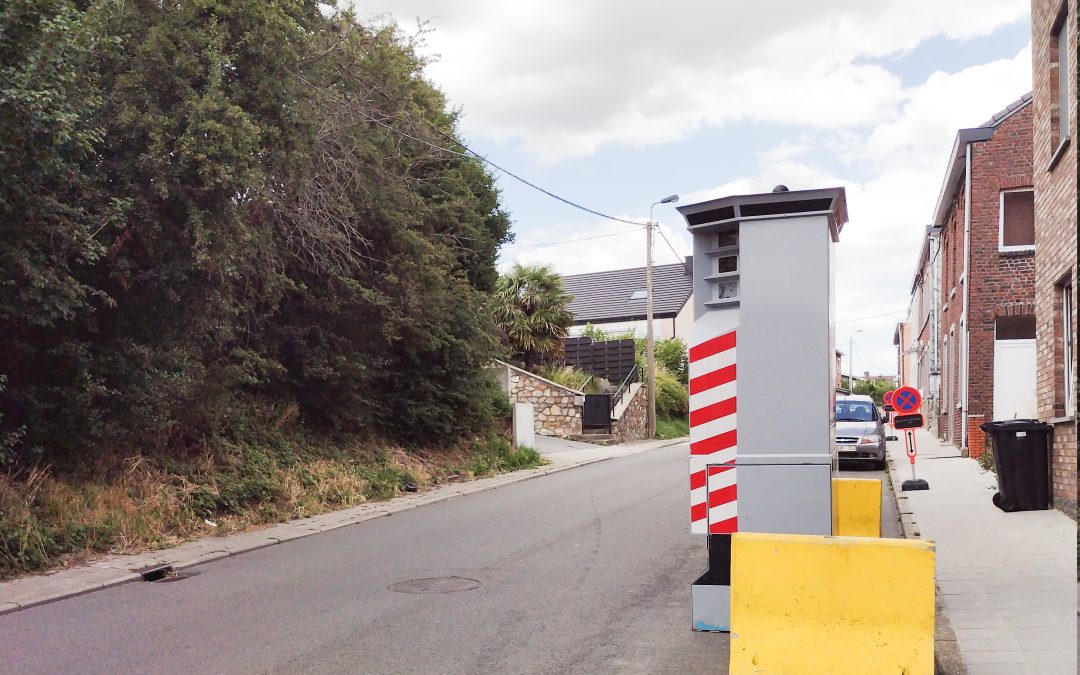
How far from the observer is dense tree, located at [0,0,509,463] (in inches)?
329

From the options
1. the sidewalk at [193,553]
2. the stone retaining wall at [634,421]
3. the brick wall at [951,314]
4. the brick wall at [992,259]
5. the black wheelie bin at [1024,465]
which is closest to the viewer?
the sidewalk at [193,553]

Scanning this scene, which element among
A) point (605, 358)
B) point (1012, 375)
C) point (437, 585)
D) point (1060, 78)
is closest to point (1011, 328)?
point (1012, 375)

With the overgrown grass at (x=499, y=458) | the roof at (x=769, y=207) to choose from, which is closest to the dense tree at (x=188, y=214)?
the overgrown grass at (x=499, y=458)

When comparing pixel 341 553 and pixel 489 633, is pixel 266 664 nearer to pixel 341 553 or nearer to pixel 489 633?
pixel 489 633

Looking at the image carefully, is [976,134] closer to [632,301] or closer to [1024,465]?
[1024,465]

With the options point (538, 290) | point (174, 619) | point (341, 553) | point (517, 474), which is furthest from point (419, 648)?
point (538, 290)

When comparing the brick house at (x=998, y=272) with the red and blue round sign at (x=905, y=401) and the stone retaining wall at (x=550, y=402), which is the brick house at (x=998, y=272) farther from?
the stone retaining wall at (x=550, y=402)

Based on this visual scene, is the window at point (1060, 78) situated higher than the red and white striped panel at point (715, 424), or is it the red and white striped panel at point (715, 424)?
the window at point (1060, 78)

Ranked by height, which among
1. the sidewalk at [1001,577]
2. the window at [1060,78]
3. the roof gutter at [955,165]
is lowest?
the sidewalk at [1001,577]

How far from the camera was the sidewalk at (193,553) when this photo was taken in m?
7.47

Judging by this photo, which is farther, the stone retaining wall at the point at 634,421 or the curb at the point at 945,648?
the stone retaining wall at the point at 634,421

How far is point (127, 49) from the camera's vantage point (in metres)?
9.62

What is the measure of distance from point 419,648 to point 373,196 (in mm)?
9898

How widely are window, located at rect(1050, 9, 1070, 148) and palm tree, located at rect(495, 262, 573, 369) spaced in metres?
20.2
